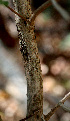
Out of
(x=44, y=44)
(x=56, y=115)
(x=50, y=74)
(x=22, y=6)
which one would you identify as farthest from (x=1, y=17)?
(x=22, y=6)

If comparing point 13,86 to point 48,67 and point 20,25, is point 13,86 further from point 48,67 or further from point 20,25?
point 20,25

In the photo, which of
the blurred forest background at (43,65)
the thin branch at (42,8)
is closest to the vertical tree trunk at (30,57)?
the thin branch at (42,8)

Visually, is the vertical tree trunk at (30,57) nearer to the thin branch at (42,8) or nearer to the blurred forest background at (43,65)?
the thin branch at (42,8)

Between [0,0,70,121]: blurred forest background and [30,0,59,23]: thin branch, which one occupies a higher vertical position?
[30,0,59,23]: thin branch

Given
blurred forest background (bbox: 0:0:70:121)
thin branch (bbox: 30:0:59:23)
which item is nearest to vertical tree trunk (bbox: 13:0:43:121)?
thin branch (bbox: 30:0:59:23)

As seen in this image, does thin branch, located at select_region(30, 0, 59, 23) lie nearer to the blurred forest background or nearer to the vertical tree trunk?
the vertical tree trunk

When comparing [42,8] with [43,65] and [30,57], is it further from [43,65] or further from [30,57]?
[43,65]
